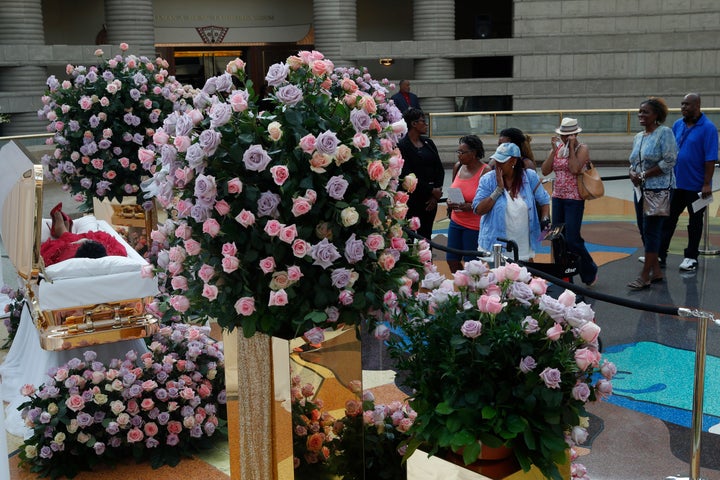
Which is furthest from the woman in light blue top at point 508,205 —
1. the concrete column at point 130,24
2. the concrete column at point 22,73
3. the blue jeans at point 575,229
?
the concrete column at point 130,24

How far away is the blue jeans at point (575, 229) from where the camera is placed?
7.18 m

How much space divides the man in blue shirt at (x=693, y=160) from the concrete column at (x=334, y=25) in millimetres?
16388

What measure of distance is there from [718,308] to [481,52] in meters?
18.0

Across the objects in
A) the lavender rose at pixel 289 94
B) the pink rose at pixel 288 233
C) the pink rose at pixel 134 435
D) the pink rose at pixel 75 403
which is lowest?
the pink rose at pixel 134 435

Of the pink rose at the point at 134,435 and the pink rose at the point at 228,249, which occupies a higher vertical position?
the pink rose at the point at 228,249

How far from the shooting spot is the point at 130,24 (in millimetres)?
22453

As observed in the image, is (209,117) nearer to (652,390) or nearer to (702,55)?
(652,390)

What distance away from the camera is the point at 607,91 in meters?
22.8

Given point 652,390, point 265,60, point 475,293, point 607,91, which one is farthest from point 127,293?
point 265,60

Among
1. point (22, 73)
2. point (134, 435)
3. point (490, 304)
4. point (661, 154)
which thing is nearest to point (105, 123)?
point (134, 435)

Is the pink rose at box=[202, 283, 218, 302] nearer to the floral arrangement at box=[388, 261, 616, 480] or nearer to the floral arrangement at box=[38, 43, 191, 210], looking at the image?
the floral arrangement at box=[388, 261, 616, 480]

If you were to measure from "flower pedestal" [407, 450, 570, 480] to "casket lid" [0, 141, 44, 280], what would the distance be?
242cm

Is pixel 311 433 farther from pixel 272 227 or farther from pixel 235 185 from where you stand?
pixel 235 185

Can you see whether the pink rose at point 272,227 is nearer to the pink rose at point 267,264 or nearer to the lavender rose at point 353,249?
the pink rose at point 267,264
